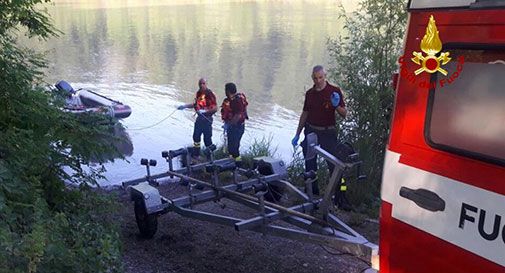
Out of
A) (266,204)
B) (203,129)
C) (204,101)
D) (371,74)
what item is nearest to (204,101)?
(204,101)

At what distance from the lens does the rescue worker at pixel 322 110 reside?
22.4 feet

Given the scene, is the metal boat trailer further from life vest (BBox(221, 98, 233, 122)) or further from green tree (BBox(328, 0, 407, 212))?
life vest (BBox(221, 98, 233, 122))

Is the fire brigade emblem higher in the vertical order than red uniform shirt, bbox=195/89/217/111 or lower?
higher

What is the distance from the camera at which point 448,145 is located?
2.52 meters

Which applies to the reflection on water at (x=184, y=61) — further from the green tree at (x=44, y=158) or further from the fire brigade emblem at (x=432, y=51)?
the fire brigade emblem at (x=432, y=51)

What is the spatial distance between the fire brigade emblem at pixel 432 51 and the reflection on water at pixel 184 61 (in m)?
6.29

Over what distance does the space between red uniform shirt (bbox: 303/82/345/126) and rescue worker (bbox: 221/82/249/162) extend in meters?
1.83

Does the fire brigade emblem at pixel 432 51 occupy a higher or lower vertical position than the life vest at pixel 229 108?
higher

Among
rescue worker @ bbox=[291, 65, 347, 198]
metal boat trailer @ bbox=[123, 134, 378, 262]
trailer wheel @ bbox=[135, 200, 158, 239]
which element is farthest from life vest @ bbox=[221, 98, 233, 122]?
trailer wheel @ bbox=[135, 200, 158, 239]

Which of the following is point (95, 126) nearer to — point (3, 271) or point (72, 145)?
point (72, 145)

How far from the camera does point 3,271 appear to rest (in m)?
2.10

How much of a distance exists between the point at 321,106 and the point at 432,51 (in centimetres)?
438

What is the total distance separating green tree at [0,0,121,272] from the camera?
8.95ft

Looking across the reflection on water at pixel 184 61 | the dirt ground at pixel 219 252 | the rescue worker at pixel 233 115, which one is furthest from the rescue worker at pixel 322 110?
the reflection on water at pixel 184 61
